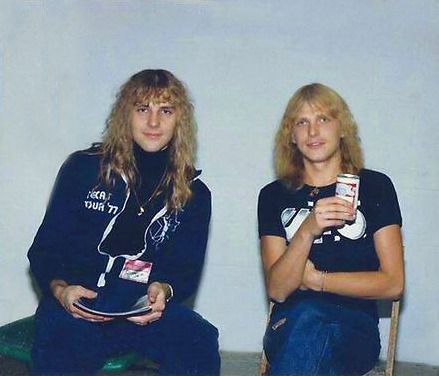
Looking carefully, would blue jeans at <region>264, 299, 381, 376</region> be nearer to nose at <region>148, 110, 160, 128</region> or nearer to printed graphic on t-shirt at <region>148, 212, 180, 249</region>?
printed graphic on t-shirt at <region>148, 212, 180, 249</region>

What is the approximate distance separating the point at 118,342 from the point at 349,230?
2.91 ft

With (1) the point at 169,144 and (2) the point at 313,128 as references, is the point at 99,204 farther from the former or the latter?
(2) the point at 313,128

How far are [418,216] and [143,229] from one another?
156cm

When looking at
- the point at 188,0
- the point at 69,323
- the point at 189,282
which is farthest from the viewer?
the point at 188,0

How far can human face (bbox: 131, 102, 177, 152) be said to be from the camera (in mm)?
2738

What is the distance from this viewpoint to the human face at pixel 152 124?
2738 millimetres

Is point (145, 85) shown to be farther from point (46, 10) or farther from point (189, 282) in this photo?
point (46, 10)

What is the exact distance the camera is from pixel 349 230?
2.67 metres

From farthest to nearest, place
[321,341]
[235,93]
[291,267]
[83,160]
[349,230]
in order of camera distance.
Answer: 1. [235,93]
2. [83,160]
3. [349,230]
4. [291,267]
5. [321,341]

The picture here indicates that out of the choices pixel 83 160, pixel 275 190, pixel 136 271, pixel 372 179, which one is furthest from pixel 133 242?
pixel 372 179

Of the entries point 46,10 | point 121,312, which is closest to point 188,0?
point 46,10

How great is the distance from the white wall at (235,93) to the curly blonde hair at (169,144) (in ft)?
2.99

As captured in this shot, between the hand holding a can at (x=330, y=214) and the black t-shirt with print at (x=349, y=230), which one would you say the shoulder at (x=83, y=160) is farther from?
the hand holding a can at (x=330, y=214)

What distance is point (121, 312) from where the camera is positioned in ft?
8.39
